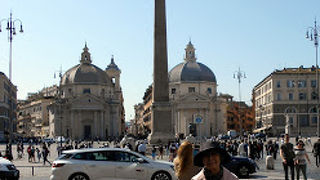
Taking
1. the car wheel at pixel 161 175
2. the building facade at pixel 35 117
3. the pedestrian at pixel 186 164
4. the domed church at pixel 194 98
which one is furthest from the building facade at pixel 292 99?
the pedestrian at pixel 186 164

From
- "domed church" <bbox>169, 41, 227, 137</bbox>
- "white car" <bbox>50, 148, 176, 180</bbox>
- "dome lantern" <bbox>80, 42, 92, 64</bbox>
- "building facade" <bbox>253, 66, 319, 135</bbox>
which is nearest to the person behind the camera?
"white car" <bbox>50, 148, 176, 180</bbox>

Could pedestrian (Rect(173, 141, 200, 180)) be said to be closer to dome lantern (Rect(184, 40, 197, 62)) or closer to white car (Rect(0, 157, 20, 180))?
white car (Rect(0, 157, 20, 180))

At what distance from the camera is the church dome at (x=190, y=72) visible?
11150cm

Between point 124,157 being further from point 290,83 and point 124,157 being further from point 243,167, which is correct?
point 290,83

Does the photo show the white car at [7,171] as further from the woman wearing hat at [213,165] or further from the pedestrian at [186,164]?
the woman wearing hat at [213,165]

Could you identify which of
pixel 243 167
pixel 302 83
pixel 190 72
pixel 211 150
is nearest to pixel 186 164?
pixel 211 150

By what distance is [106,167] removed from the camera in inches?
606

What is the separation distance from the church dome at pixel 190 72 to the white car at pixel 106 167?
9553 cm

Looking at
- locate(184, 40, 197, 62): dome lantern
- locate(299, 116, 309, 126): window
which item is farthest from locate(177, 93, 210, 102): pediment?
locate(299, 116, 309, 126): window

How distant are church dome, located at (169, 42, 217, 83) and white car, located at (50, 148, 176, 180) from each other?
95529mm

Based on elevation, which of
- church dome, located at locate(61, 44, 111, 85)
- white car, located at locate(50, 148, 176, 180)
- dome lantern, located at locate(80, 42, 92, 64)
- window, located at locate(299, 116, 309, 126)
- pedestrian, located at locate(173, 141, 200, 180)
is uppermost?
dome lantern, located at locate(80, 42, 92, 64)

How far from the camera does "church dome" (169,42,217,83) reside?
112m

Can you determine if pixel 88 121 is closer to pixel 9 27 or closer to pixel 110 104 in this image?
pixel 110 104

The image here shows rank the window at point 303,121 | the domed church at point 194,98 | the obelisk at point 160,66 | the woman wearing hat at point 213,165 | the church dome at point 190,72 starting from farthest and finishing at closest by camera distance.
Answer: the church dome at point 190,72 → the domed church at point 194,98 → the window at point 303,121 → the obelisk at point 160,66 → the woman wearing hat at point 213,165
